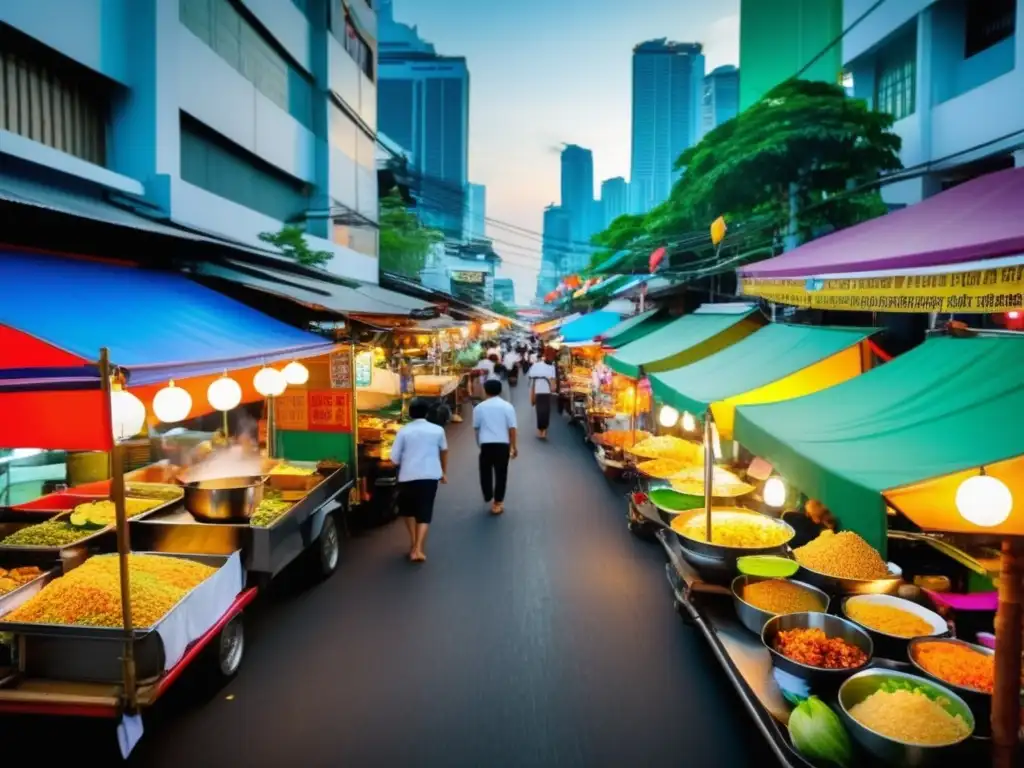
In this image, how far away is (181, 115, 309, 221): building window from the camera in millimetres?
14220

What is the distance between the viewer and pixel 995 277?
12.4 ft

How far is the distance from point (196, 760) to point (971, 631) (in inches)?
219

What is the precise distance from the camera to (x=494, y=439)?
10.3 m

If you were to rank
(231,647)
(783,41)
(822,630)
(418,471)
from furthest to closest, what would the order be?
(783,41) → (418,471) → (231,647) → (822,630)

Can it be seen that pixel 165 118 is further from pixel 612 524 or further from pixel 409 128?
pixel 409 128

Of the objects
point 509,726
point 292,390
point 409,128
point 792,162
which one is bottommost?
point 509,726

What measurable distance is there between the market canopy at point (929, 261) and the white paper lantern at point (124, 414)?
4922 mm

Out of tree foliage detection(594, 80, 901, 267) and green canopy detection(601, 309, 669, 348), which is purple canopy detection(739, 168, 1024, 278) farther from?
green canopy detection(601, 309, 669, 348)

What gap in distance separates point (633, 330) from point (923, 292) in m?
12.7

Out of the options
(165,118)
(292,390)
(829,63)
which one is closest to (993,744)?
(292,390)

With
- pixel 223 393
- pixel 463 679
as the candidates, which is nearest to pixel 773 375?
pixel 463 679

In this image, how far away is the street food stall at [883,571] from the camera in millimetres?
3238

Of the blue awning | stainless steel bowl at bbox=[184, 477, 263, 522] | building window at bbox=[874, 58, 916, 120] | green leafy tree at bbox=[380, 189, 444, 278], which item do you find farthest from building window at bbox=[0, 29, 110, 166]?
green leafy tree at bbox=[380, 189, 444, 278]

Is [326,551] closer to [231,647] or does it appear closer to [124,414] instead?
[231,647]
